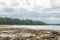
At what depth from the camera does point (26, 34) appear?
21.1ft

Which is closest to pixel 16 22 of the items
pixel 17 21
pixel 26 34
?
pixel 17 21

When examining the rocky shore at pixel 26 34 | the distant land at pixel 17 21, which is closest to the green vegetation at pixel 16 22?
the distant land at pixel 17 21

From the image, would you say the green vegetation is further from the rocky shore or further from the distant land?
the rocky shore

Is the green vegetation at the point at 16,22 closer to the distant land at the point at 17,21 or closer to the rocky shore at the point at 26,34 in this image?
the distant land at the point at 17,21

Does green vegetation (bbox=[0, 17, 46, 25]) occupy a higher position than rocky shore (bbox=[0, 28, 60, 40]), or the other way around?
green vegetation (bbox=[0, 17, 46, 25])

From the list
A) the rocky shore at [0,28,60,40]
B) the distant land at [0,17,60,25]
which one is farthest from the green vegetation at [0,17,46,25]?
the rocky shore at [0,28,60,40]

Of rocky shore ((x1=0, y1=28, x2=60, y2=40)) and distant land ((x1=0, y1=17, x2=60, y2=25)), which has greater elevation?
distant land ((x1=0, y1=17, x2=60, y2=25))

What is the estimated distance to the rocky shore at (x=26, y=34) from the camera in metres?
6.31

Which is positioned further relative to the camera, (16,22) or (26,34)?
(16,22)

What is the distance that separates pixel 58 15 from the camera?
639cm

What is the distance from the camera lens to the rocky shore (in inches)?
249

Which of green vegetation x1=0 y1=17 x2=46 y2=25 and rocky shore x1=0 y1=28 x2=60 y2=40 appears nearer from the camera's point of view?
rocky shore x1=0 y1=28 x2=60 y2=40

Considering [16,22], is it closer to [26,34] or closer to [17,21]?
[17,21]

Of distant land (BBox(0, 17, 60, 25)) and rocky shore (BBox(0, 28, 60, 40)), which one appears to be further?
distant land (BBox(0, 17, 60, 25))
